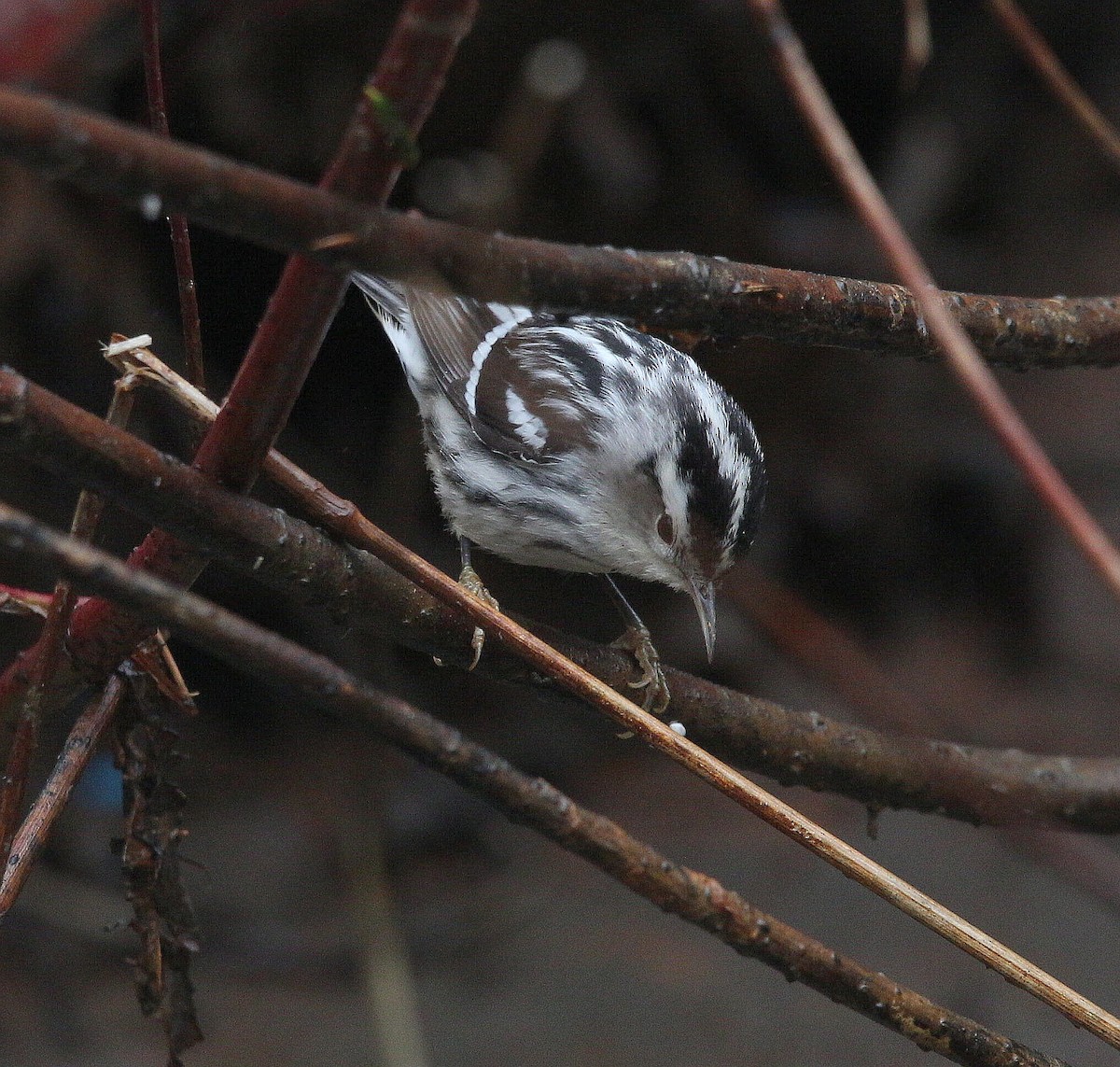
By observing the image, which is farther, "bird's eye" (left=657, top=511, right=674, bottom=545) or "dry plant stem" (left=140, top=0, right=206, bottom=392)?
"bird's eye" (left=657, top=511, right=674, bottom=545)

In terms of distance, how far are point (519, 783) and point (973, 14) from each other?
4.91 meters

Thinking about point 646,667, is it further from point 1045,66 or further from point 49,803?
point 1045,66

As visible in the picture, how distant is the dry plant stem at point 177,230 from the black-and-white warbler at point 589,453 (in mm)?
983

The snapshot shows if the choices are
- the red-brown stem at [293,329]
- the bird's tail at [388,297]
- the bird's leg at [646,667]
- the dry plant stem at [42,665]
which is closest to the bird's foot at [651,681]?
the bird's leg at [646,667]

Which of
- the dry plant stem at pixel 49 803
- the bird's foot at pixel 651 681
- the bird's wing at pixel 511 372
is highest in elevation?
the bird's wing at pixel 511 372

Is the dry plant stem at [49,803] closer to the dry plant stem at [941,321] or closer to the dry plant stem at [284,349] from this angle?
the dry plant stem at [284,349]

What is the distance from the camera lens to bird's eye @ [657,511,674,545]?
282cm

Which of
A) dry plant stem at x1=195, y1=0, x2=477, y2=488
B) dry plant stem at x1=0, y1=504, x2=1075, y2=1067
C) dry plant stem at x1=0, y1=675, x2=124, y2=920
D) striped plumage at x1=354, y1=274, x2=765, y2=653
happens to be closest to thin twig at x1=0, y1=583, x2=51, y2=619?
dry plant stem at x1=0, y1=675, x2=124, y2=920

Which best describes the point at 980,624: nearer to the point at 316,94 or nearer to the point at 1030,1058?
the point at 316,94

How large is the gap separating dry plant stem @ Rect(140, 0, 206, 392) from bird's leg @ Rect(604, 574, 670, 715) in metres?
1.00

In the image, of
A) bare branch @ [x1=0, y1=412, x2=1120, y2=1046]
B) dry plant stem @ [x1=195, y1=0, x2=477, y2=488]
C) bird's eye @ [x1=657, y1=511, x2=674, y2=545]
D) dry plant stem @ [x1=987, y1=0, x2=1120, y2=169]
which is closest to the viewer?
dry plant stem @ [x1=195, y1=0, x2=477, y2=488]

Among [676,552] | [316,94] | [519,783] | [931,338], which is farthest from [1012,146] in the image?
[519,783]

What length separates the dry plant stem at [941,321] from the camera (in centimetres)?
102

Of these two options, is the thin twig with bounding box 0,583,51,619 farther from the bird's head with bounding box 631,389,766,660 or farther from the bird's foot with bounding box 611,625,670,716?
the bird's head with bounding box 631,389,766,660
